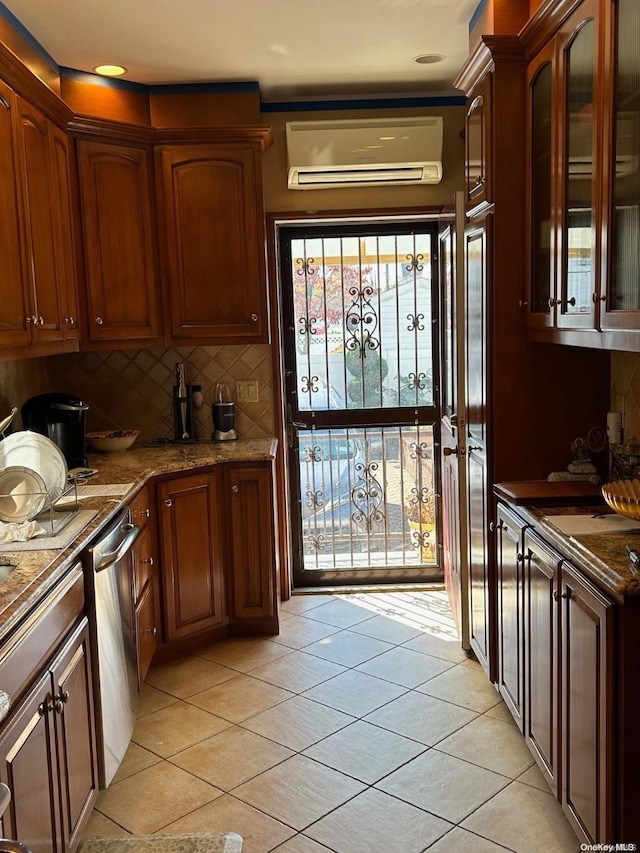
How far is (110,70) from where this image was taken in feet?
12.1

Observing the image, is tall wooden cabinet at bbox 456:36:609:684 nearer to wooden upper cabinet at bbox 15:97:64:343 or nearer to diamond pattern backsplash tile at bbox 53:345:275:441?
diamond pattern backsplash tile at bbox 53:345:275:441

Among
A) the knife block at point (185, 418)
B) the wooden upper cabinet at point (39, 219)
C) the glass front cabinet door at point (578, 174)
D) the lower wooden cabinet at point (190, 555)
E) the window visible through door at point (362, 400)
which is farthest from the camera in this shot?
the window visible through door at point (362, 400)

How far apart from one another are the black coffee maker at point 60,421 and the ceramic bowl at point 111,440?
1.19ft

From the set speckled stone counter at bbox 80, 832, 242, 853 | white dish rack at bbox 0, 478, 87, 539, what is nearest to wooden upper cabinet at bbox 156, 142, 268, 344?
white dish rack at bbox 0, 478, 87, 539

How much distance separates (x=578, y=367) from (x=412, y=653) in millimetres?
1513

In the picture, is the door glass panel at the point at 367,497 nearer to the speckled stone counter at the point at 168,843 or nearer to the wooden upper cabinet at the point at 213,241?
the wooden upper cabinet at the point at 213,241

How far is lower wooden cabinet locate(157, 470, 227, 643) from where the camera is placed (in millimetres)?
3602

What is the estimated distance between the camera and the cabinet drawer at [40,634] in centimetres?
171

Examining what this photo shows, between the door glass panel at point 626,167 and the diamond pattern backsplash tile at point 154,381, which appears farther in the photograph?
the diamond pattern backsplash tile at point 154,381

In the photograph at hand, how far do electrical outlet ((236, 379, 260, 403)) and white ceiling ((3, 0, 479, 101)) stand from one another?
4.81 feet

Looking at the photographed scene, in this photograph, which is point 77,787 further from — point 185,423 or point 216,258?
point 216,258

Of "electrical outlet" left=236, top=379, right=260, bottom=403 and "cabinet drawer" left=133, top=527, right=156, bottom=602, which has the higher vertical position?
"electrical outlet" left=236, top=379, right=260, bottom=403

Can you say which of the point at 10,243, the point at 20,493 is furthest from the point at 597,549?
the point at 10,243

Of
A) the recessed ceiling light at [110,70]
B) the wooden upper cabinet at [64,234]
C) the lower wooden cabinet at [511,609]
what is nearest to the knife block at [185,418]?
the wooden upper cabinet at [64,234]
